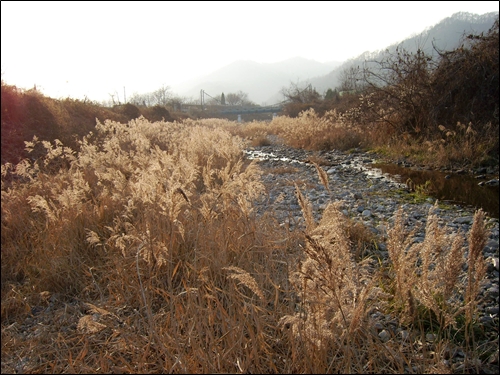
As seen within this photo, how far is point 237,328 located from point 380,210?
11.1 ft

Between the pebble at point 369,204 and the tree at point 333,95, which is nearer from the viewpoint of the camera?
the pebble at point 369,204

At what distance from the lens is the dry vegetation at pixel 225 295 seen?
4.58 feet

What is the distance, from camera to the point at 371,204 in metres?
4.77

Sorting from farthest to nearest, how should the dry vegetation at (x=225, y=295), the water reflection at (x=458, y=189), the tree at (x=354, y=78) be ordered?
the tree at (x=354, y=78)
the water reflection at (x=458, y=189)
the dry vegetation at (x=225, y=295)

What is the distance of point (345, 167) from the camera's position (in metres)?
7.81

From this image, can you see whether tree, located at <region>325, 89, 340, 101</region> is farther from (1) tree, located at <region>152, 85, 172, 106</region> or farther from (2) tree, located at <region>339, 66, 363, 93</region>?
(1) tree, located at <region>152, 85, 172, 106</region>

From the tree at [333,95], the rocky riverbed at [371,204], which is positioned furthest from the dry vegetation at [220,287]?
the tree at [333,95]

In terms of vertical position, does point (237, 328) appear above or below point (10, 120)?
below

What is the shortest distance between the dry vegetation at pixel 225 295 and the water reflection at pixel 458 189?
8.36ft

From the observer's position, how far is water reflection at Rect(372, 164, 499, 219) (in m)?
4.58

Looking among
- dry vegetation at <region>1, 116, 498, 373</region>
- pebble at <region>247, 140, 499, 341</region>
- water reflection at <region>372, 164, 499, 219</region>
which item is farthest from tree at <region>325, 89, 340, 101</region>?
dry vegetation at <region>1, 116, 498, 373</region>

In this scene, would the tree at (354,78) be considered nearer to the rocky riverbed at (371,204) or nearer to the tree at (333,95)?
the tree at (333,95)

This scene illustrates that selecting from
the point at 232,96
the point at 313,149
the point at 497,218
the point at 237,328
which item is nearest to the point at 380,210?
the point at 497,218

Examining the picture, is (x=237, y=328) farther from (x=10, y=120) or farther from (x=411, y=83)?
(x=10, y=120)
